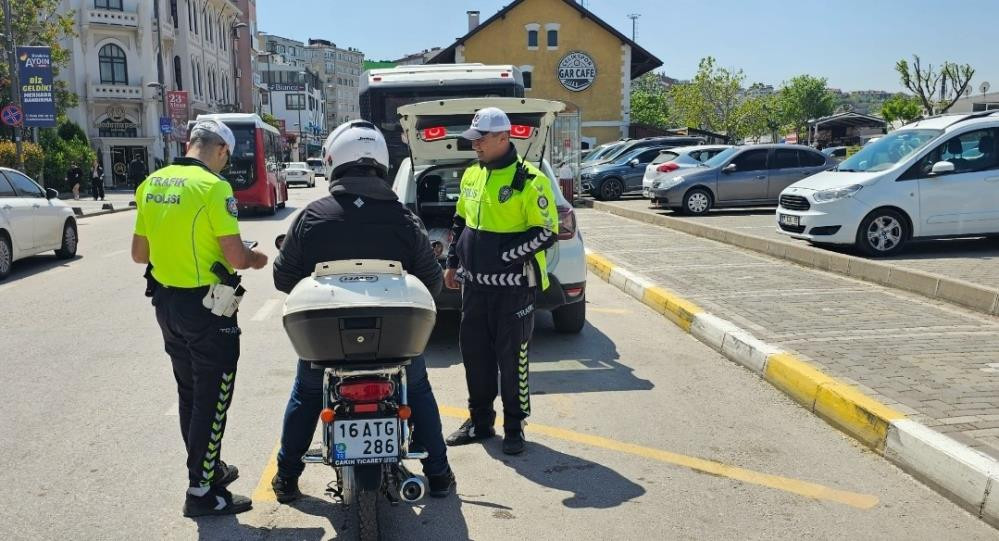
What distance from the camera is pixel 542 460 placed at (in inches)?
186

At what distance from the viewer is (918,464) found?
14.6 ft

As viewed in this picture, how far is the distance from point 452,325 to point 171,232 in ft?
15.4

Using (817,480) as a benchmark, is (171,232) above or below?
above

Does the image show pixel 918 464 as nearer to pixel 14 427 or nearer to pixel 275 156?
pixel 14 427

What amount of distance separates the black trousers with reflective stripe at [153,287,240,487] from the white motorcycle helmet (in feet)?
2.82

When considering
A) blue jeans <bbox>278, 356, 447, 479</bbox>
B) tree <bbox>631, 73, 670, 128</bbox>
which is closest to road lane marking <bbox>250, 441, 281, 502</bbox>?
blue jeans <bbox>278, 356, 447, 479</bbox>

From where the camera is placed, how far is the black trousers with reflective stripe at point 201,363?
12.4ft

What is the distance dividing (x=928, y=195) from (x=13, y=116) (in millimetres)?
23360

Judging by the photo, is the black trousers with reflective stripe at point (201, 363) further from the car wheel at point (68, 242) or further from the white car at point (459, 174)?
the car wheel at point (68, 242)

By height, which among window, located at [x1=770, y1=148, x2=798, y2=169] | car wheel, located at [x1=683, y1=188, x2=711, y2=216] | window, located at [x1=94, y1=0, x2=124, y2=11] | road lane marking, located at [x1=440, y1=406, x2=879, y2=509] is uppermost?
window, located at [x1=94, y1=0, x2=124, y2=11]

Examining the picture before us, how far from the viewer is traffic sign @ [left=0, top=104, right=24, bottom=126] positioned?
77.0 ft

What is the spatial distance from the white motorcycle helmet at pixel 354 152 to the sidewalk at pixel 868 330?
337 cm

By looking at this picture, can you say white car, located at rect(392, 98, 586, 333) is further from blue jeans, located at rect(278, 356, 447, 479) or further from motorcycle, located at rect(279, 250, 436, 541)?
→ motorcycle, located at rect(279, 250, 436, 541)

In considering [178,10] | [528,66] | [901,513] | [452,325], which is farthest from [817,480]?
[178,10]
